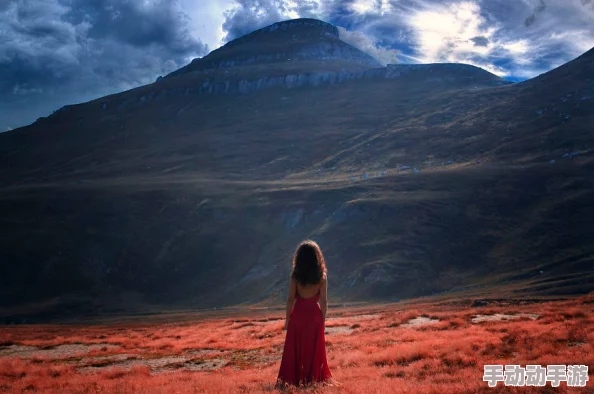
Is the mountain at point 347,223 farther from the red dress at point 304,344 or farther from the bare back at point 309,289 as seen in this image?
the bare back at point 309,289

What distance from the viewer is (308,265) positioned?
35.3 ft

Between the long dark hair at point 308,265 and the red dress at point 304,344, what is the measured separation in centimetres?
42

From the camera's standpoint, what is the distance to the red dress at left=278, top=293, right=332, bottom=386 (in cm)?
1098

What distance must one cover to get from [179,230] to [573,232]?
64036mm

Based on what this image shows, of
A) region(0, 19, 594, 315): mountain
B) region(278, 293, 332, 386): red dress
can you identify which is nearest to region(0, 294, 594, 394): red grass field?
region(278, 293, 332, 386): red dress

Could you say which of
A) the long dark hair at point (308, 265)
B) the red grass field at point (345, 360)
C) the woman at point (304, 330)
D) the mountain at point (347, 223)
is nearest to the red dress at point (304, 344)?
the woman at point (304, 330)

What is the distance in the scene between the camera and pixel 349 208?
90312 millimetres

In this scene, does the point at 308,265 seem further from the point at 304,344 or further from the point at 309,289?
the point at 304,344

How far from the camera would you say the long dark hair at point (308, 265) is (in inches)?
424

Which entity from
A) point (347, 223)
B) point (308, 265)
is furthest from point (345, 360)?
point (347, 223)

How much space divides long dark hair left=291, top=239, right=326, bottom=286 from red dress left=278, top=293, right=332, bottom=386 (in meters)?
0.42

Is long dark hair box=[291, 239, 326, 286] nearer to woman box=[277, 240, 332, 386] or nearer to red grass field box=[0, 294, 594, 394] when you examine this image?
woman box=[277, 240, 332, 386]

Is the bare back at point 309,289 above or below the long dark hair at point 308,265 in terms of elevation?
below

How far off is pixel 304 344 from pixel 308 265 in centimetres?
164
